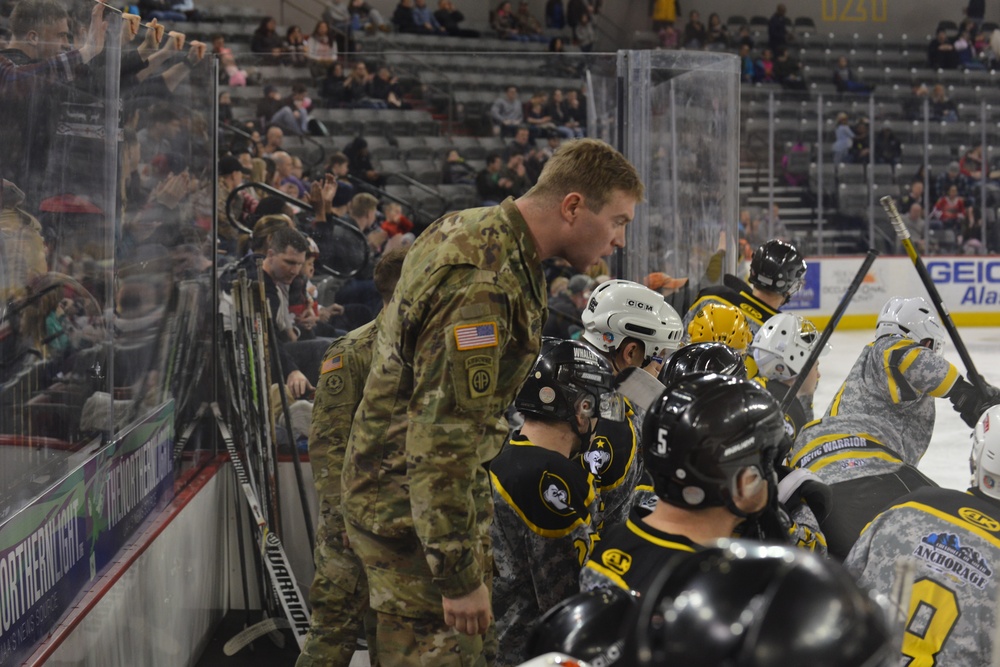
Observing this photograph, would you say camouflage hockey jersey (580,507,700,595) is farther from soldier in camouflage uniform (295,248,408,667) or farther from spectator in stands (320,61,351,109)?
spectator in stands (320,61,351,109)

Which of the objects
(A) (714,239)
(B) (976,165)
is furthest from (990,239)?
(A) (714,239)

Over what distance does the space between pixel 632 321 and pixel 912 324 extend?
1.70 meters

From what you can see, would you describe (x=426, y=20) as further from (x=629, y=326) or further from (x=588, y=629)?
(x=588, y=629)

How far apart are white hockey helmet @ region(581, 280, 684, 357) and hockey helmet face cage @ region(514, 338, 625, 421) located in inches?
29.9

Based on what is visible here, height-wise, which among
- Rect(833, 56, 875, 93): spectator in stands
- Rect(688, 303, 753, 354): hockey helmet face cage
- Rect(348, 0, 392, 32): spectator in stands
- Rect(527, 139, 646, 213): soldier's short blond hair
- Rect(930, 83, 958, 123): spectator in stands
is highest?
Rect(348, 0, 392, 32): spectator in stands

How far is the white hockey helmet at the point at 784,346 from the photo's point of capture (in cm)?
417

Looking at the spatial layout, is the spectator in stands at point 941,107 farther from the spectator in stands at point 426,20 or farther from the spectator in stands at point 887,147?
the spectator in stands at point 426,20

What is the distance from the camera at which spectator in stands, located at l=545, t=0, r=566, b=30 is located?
59.0 ft

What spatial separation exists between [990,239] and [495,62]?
11.4 m

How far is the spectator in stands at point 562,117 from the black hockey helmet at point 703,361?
286 centimetres

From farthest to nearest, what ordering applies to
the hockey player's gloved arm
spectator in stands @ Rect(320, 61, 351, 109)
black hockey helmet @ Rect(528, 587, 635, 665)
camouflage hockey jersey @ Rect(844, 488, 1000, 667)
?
spectator in stands @ Rect(320, 61, 351, 109)
the hockey player's gloved arm
camouflage hockey jersey @ Rect(844, 488, 1000, 667)
black hockey helmet @ Rect(528, 587, 635, 665)

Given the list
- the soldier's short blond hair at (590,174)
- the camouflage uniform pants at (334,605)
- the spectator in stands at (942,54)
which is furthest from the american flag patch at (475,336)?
the spectator in stands at (942,54)

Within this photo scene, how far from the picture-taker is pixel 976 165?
15477 mm

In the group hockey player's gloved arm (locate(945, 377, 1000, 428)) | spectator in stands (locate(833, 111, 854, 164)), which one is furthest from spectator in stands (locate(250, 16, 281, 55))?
hockey player's gloved arm (locate(945, 377, 1000, 428))
